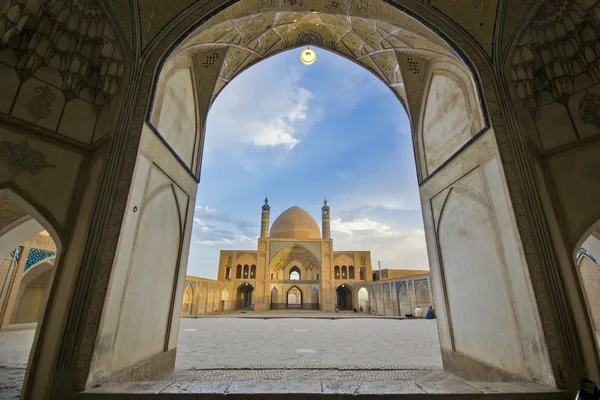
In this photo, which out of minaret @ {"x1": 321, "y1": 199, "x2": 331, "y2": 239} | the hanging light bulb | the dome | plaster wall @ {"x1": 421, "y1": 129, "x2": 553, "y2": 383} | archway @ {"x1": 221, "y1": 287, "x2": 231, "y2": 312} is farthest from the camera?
minaret @ {"x1": 321, "y1": 199, "x2": 331, "y2": 239}

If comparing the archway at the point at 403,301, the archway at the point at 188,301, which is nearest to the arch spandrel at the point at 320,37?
the archway at the point at 403,301

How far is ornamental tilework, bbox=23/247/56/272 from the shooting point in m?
9.58

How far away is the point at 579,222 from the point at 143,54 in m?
5.53

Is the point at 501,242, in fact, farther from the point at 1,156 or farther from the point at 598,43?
the point at 1,156

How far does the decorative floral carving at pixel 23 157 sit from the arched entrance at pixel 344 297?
81.5 ft

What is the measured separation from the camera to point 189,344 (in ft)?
21.1

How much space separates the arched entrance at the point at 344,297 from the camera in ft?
84.6

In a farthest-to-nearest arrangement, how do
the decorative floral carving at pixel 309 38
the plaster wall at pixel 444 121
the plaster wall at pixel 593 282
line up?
1. the plaster wall at pixel 593 282
2. the decorative floral carving at pixel 309 38
3. the plaster wall at pixel 444 121

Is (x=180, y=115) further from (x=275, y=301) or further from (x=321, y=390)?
(x=275, y=301)

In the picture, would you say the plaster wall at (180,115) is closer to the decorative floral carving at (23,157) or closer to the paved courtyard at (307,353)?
the decorative floral carving at (23,157)

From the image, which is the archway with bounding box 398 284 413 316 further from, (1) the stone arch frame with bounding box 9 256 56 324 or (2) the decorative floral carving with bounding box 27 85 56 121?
(2) the decorative floral carving with bounding box 27 85 56 121

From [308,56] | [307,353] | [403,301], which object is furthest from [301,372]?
[403,301]

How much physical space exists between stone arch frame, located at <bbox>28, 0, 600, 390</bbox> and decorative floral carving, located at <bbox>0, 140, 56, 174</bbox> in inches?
25.3

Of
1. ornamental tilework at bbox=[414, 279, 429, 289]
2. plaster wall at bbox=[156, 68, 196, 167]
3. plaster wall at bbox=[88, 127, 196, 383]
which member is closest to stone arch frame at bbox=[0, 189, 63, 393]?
plaster wall at bbox=[88, 127, 196, 383]
